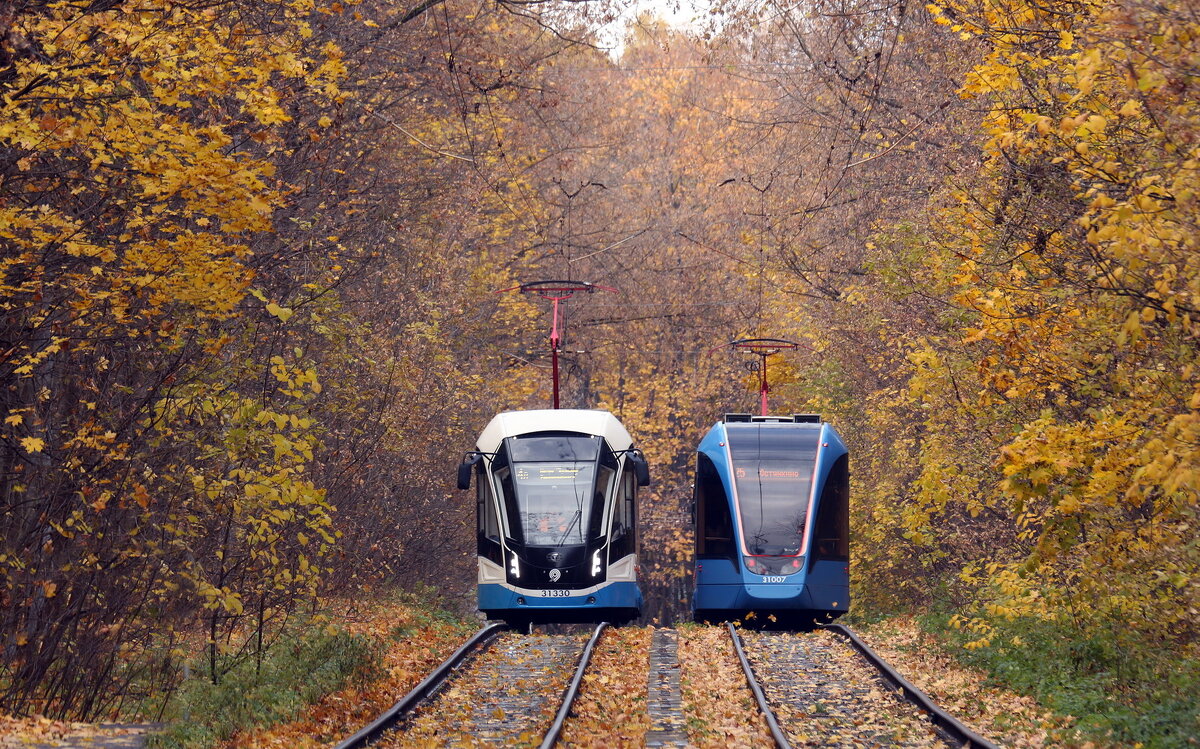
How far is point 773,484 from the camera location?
65.4 feet

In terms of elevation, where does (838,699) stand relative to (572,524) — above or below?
below

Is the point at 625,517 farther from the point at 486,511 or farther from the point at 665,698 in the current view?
the point at 665,698

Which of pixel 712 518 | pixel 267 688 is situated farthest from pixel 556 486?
pixel 267 688

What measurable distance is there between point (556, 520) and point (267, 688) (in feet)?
21.0

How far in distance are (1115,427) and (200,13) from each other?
7.62 metres

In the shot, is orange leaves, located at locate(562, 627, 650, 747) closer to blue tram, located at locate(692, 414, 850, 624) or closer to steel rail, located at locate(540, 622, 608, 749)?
steel rail, located at locate(540, 622, 608, 749)

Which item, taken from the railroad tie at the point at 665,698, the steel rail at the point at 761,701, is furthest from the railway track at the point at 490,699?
the steel rail at the point at 761,701

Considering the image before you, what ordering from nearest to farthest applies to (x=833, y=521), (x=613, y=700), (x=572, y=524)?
(x=613, y=700)
(x=572, y=524)
(x=833, y=521)

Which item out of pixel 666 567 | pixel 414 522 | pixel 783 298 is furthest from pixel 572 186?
pixel 414 522

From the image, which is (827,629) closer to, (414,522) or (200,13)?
(414,522)

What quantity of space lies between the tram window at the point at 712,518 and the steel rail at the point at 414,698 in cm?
342

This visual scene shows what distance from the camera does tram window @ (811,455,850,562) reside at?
1973cm

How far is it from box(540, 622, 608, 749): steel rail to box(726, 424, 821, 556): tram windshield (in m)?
2.92

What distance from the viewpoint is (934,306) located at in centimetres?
1895
